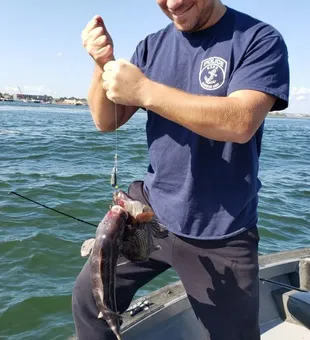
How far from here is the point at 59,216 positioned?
29.1 ft

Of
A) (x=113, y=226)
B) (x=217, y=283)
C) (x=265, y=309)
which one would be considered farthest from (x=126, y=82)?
(x=265, y=309)

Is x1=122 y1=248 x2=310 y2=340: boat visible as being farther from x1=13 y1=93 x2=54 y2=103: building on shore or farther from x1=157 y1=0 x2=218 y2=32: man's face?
x1=13 y1=93 x2=54 y2=103: building on shore

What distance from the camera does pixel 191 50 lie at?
105 inches

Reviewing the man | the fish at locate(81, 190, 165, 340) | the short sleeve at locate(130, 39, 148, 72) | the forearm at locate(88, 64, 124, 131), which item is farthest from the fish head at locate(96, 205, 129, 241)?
the short sleeve at locate(130, 39, 148, 72)

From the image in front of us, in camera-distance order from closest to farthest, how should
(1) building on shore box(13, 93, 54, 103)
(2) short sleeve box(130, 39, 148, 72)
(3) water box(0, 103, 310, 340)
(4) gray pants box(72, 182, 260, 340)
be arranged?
(4) gray pants box(72, 182, 260, 340) < (2) short sleeve box(130, 39, 148, 72) < (3) water box(0, 103, 310, 340) < (1) building on shore box(13, 93, 54, 103)

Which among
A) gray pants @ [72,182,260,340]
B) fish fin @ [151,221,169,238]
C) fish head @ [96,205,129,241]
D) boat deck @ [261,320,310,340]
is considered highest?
fish head @ [96,205,129,241]

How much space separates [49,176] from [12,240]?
15.6ft

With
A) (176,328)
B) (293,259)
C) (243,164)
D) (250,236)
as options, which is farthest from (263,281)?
(243,164)

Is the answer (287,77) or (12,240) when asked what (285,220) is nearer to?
(12,240)

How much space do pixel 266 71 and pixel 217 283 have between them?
1.34 meters

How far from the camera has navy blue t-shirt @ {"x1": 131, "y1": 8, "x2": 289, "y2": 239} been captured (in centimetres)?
240

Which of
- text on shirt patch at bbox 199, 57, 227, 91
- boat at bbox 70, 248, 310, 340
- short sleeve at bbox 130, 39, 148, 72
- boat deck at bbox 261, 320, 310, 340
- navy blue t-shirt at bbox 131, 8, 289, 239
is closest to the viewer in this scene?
navy blue t-shirt at bbox 131, 8, 289, 239

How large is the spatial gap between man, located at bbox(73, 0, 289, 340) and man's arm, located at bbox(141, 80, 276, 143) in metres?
0.01

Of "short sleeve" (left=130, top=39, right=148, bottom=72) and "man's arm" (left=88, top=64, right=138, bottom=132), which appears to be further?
"short sleeve" (left=130, top=39, right=148, bottom=72)
